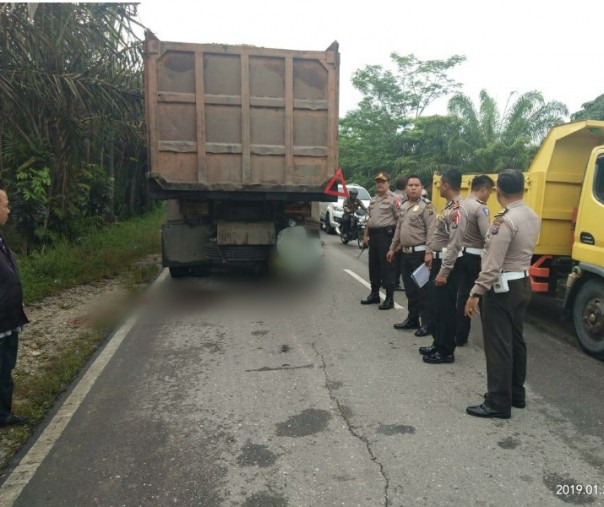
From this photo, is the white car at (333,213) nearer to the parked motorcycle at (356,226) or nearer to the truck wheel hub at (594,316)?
the parked motorcycle at (356,226)

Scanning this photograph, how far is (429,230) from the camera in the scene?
17.8 ft

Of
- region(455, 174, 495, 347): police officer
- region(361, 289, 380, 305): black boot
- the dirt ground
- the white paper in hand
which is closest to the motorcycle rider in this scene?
region(361, 289, 380, 305): black boot

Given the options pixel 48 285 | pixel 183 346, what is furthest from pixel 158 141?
pixel 183 346

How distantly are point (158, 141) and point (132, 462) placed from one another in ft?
16.0

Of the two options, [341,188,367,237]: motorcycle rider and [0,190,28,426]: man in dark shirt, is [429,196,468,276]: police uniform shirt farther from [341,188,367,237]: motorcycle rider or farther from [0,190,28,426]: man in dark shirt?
[341,188,367,237]: motorcycle rider

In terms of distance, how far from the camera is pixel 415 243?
5.60m

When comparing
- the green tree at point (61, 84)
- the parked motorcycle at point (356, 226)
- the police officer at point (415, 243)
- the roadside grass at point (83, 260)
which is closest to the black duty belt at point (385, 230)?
the police officer at point (415, 243)

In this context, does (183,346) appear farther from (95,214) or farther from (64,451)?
(95,214)

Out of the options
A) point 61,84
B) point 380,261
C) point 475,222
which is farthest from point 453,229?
point 61,84

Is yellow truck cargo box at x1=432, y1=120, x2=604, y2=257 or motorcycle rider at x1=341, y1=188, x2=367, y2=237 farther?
motorcycle rider at x1=341, y1=188, x2=367, y2=237

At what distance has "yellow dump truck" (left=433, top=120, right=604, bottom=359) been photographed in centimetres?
494

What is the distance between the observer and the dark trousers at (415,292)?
5484 millimetres

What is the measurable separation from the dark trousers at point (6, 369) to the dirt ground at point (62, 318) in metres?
0.15

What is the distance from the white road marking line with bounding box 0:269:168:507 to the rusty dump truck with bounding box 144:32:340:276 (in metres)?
2.77
